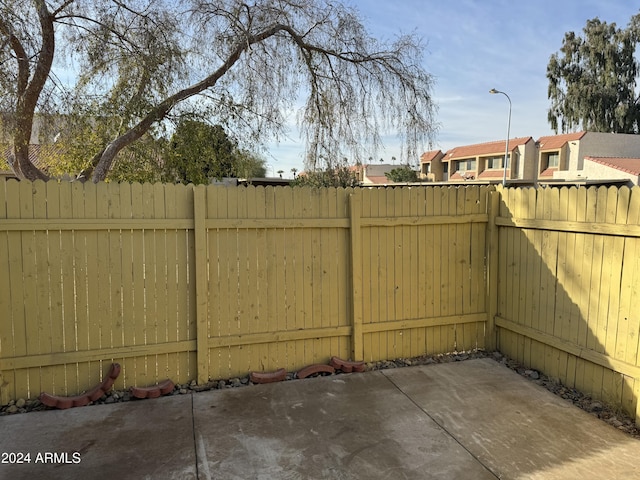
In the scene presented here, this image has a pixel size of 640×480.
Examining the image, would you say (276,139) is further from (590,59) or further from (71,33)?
(590,59)

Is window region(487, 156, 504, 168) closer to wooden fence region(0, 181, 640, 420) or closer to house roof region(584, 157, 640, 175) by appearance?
house roof region(584, 157, 640, 175)

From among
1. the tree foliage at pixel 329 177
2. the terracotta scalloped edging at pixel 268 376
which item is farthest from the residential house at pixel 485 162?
the terracotta scalloped edging at pixel 268 376

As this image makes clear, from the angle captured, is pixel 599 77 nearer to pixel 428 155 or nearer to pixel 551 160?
pixel 551 160

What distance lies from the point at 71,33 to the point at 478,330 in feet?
19.3

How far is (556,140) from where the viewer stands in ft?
104

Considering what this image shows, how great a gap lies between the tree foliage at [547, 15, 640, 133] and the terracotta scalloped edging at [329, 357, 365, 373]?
35.4m

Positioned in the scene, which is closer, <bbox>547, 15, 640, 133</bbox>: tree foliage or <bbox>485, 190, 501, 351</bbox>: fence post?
<bbox>485, 190, 501, 351</bbox>: fence post

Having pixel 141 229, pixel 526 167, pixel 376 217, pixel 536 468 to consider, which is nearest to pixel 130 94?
pixel 141 229

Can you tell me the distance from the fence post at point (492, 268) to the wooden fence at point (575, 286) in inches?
2.2

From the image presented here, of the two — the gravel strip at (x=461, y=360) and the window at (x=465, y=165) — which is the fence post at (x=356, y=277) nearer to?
the gravel strip at (x=461, y=360)

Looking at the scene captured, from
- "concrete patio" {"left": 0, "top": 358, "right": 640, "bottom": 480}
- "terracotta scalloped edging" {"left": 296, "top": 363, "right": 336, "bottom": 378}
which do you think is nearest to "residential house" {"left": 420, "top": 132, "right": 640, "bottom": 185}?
"terracotta scalloped edging" {"left": 296, "top": 363, "right": 336, "bottom": 378}

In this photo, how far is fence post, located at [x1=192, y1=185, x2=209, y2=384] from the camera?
3906 mm

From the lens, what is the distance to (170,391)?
3.83 m

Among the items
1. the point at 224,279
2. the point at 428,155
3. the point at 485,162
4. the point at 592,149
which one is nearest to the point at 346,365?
the point at 224,279
